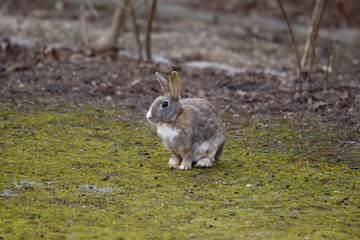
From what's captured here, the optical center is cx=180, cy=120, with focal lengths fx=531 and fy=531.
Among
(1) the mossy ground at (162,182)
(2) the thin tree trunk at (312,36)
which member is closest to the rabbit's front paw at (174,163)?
(1) the mossy ground at (162,182)

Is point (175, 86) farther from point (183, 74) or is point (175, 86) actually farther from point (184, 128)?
point (183, 74)

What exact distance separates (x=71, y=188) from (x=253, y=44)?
957cm

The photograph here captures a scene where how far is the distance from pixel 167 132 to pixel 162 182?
2.13 feet

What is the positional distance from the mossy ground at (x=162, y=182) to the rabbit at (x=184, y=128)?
0.61ft

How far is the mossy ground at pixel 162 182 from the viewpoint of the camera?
4336mm

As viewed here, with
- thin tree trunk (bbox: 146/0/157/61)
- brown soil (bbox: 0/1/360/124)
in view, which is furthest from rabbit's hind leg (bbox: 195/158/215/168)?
thin tree trunk (bbox: 146/0/157/61)

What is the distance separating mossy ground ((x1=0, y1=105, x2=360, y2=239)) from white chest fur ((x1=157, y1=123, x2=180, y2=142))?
379 mm

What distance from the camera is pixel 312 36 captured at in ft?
31.7

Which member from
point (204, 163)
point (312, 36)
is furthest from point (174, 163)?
point (312, 36)

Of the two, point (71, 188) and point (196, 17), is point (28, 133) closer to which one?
point (71, 188)

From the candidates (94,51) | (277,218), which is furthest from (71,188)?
(94,51)

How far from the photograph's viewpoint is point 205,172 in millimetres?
5992

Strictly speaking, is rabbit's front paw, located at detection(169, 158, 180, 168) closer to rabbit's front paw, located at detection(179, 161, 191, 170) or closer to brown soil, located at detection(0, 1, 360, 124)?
rabbit's front paw, located at detection(179, 161, 191, 170)

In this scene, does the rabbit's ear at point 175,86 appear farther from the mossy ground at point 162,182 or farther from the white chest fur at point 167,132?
the mossy ground at point 162,182
